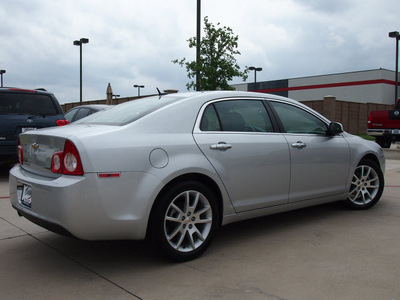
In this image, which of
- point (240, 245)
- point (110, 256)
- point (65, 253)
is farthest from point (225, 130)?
point (65, 253)

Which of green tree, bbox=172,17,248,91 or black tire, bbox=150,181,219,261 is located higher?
green tree, bbox=172,17,248,91

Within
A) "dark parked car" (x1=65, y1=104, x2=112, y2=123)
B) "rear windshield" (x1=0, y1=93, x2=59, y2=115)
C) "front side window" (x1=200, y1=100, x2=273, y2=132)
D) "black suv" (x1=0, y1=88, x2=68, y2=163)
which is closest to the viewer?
"front side window" (x1=200, y1=100, x2=273, y2=132)

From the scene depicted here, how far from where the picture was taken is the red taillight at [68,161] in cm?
309

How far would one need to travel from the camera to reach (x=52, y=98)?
8336mm

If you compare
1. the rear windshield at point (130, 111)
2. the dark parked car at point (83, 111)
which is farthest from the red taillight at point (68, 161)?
the dark parked car at point (83, 111)

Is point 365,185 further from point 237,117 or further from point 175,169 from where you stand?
point 175,169

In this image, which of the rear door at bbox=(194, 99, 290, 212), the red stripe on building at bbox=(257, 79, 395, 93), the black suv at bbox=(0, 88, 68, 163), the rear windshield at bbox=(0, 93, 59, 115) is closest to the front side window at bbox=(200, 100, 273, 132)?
the rear door at bbox=(194, 99, 290, 212)

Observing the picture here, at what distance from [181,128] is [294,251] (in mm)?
1529

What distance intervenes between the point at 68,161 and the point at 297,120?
8.64 feet

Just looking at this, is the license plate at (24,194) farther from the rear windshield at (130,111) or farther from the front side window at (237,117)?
the front side window at (237,117)

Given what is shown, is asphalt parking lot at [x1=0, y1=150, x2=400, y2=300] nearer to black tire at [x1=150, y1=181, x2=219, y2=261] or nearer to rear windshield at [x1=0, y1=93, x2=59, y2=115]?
black tire at [x1=150, y1=181, x2=219, y2=261]

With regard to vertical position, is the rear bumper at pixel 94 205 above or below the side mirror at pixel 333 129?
below

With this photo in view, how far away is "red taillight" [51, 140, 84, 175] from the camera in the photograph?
10.1ft

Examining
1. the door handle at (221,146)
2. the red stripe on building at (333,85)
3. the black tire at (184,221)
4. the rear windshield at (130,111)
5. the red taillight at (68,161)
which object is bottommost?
the black tire at (184,221)
